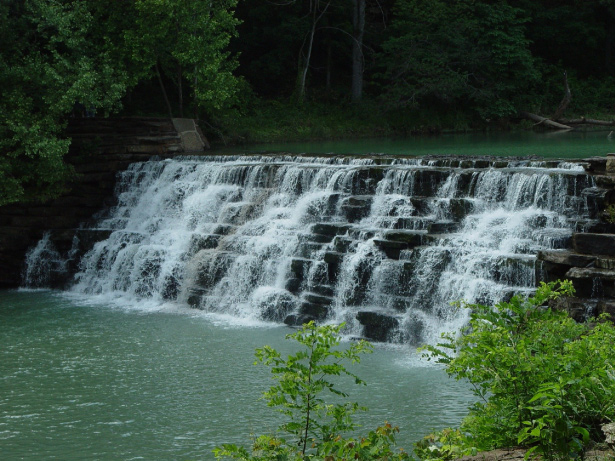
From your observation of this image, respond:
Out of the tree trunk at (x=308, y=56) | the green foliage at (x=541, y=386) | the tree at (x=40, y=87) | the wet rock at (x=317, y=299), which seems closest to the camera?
the green foliage at (x=541, y=386)

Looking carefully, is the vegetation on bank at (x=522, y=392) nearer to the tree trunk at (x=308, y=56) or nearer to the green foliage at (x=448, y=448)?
the green foliage at (x=448, y=448)

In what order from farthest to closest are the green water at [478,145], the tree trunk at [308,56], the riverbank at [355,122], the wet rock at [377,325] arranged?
the tree trunk at [308,56] < the riverbank at [355,122] < the green water at [478,145] < the wet rock at [377,325]

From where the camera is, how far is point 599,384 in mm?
5211

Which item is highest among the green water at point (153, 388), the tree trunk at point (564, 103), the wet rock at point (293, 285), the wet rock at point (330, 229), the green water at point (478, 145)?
the tree trunk at point (564, 103)

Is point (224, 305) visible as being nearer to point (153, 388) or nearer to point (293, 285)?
point (293, 285)

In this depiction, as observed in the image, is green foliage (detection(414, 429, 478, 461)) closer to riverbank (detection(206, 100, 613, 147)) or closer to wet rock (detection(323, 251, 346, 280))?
wet rock (detection(323, 251, 346, 280))

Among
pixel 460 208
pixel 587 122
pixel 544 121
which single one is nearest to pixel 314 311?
pixel 460 208

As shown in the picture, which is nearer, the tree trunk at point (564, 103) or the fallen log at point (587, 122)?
the fallen log at point (587, 122)

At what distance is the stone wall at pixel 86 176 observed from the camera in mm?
19344

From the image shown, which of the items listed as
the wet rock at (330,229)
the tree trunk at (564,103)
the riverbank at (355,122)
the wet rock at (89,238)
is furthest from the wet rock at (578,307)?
the tree trunk at (564,103)

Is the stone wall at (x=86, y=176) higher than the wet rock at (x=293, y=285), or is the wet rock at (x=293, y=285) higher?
the stone wall at (x=86, y=176)

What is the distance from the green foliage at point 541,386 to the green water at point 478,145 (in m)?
15.8

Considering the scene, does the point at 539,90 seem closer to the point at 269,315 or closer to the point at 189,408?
the point at 269,315

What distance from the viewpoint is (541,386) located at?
5.05 m
